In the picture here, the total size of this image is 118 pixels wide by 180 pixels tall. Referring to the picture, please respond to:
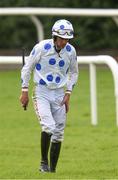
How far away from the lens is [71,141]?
1243 cm

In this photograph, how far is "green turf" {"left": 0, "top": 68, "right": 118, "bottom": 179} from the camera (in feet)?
32.3

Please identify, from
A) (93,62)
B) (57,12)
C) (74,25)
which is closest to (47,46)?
(93,62)

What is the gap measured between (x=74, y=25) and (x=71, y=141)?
12.5 metres

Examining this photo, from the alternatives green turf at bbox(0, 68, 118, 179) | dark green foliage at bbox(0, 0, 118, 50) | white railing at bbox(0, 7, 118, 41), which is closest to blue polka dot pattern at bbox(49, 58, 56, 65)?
green turf at bbox(0, 68, 118, 179)

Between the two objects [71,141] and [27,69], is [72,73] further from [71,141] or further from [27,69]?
[71,141]

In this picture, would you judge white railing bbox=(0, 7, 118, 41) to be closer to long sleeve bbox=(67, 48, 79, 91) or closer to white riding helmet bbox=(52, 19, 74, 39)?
long sleeve bbox=(67, 48, 79, 91)

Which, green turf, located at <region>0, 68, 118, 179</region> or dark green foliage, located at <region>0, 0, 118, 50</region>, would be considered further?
dark green foliage, located at <region>0, 0, 118, 50</region>

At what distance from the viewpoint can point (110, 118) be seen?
49.2 ft

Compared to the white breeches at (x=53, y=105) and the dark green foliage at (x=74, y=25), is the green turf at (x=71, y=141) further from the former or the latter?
the dark green foliage at (x=74, y=25)

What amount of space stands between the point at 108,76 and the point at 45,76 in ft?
40.1

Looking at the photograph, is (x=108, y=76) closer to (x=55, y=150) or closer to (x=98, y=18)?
(x=98, y=18)

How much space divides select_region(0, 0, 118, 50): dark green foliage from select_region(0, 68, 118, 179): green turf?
5640 mm

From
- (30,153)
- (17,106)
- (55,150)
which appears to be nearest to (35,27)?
(17,106)

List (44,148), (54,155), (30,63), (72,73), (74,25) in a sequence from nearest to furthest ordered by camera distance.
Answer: (30,63)
(44,148)
(54,155)
(72,73)
(74,25)
